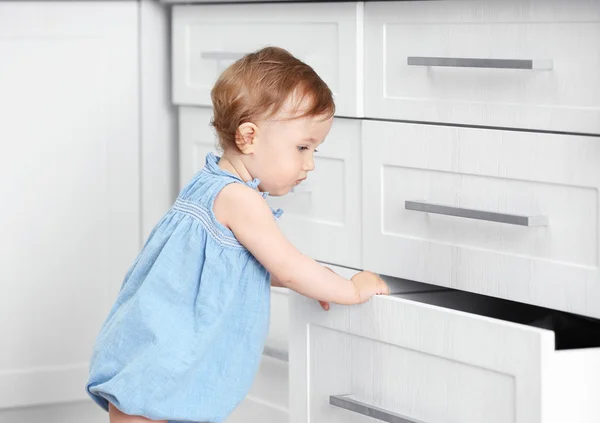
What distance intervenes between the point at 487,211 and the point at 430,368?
0.20 meters

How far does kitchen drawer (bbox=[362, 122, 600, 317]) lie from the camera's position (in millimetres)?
1066

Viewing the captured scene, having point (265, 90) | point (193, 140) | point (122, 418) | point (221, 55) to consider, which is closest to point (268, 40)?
point (221, 55)

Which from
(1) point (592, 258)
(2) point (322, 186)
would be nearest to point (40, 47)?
(2) point (322, 186)

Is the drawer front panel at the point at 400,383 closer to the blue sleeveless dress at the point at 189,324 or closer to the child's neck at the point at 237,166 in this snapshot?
the blue sleeveless dress at the point at 189,324

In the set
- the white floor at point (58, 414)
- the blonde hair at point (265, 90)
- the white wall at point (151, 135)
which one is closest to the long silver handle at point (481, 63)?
the blonde hair at point (265, 90)

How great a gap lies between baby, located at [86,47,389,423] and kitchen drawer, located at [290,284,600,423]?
5 cm

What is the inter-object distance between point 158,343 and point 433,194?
1.19 ft

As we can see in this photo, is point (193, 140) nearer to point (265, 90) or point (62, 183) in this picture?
point (62, 183)

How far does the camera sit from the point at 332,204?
4.58 ft

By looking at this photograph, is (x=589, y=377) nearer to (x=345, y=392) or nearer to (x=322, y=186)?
(x=345, y=392)

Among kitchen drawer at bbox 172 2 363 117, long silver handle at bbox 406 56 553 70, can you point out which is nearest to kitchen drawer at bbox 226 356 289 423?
kitchen drawer at bbox 172 2 363 117

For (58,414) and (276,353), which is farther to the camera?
(58,414)

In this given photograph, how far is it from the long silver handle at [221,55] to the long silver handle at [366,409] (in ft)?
1.89

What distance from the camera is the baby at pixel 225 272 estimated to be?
1142mm
